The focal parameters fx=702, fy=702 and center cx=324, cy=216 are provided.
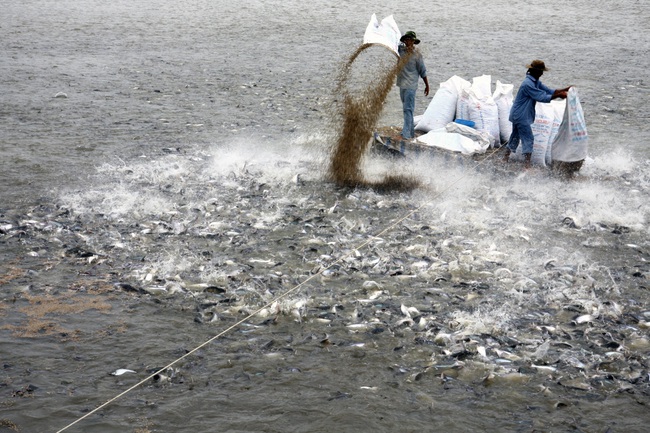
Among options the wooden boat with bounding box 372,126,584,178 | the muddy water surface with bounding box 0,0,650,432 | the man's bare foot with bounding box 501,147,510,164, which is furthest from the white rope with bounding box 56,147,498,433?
the man's bare foot with bounding box 501,147,510,164

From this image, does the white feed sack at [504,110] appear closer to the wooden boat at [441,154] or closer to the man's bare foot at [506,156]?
the wooden boat at [441,154]

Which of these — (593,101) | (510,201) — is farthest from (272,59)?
(510,201)

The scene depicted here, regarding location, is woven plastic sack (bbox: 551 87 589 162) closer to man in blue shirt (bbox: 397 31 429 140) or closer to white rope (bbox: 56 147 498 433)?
white rope (bbox: 56 147 498 433)

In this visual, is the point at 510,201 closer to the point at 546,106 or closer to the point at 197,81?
the point at 546,106

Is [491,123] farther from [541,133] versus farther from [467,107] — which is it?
[541,133]

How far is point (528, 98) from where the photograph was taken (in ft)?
30.5

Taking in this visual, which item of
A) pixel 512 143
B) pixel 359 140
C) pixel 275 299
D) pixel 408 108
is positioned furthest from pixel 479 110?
pixel 275 299

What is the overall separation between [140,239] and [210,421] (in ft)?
10.4

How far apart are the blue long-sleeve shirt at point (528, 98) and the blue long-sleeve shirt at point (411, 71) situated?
4.66 feet

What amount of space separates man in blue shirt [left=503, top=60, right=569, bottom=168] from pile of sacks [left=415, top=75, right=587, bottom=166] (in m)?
0.20

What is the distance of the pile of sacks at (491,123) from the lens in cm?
929

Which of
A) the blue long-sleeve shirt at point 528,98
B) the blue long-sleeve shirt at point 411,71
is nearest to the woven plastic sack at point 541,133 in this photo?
the blue long-sleeve shirt at point 528,98

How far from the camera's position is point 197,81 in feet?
46.9

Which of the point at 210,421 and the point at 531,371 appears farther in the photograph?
the point at 531,371
